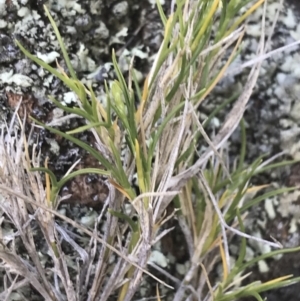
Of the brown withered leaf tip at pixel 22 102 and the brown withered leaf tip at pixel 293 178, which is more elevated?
the brown withered leaf tip at pixel 22 102

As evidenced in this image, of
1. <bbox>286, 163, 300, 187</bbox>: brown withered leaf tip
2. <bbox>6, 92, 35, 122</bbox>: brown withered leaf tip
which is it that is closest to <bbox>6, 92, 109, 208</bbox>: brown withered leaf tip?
<bbox>6, 92, 35, 122</bbox>: brown withered leaf tip

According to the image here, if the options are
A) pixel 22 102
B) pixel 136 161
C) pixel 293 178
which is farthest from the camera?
pixel 293 178

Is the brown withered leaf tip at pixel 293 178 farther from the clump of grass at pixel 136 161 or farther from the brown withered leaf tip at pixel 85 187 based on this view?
the brown withered leaf tip at pixel 85 187

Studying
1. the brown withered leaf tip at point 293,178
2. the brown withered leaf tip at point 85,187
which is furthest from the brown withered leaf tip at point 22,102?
the brown withered leaf tip at point 293,178

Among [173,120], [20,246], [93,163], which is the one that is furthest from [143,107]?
[20,246]

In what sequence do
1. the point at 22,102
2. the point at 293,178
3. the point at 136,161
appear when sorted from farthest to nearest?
the point at 293,178
the point at 22,102
the point at 136,161

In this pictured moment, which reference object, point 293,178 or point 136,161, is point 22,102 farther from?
point 293,178

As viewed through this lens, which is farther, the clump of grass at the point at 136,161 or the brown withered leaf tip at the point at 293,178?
the brown withered leaf tip at the point at 293,178

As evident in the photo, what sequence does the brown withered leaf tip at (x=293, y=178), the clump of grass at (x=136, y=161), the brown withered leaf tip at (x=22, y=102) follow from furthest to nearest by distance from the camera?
the brown withered leaf tip at (x=293, y=178)
the brown withered leaf tip at (x=22, y=102)
the clump of grass at (x=136, y=161)

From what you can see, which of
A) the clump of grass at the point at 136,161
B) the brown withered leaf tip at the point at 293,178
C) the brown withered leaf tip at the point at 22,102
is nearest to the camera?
the clump of grass at the point at 136,161

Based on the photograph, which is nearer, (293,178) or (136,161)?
(136,161)

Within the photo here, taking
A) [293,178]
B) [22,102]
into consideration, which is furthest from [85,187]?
[293,178]
